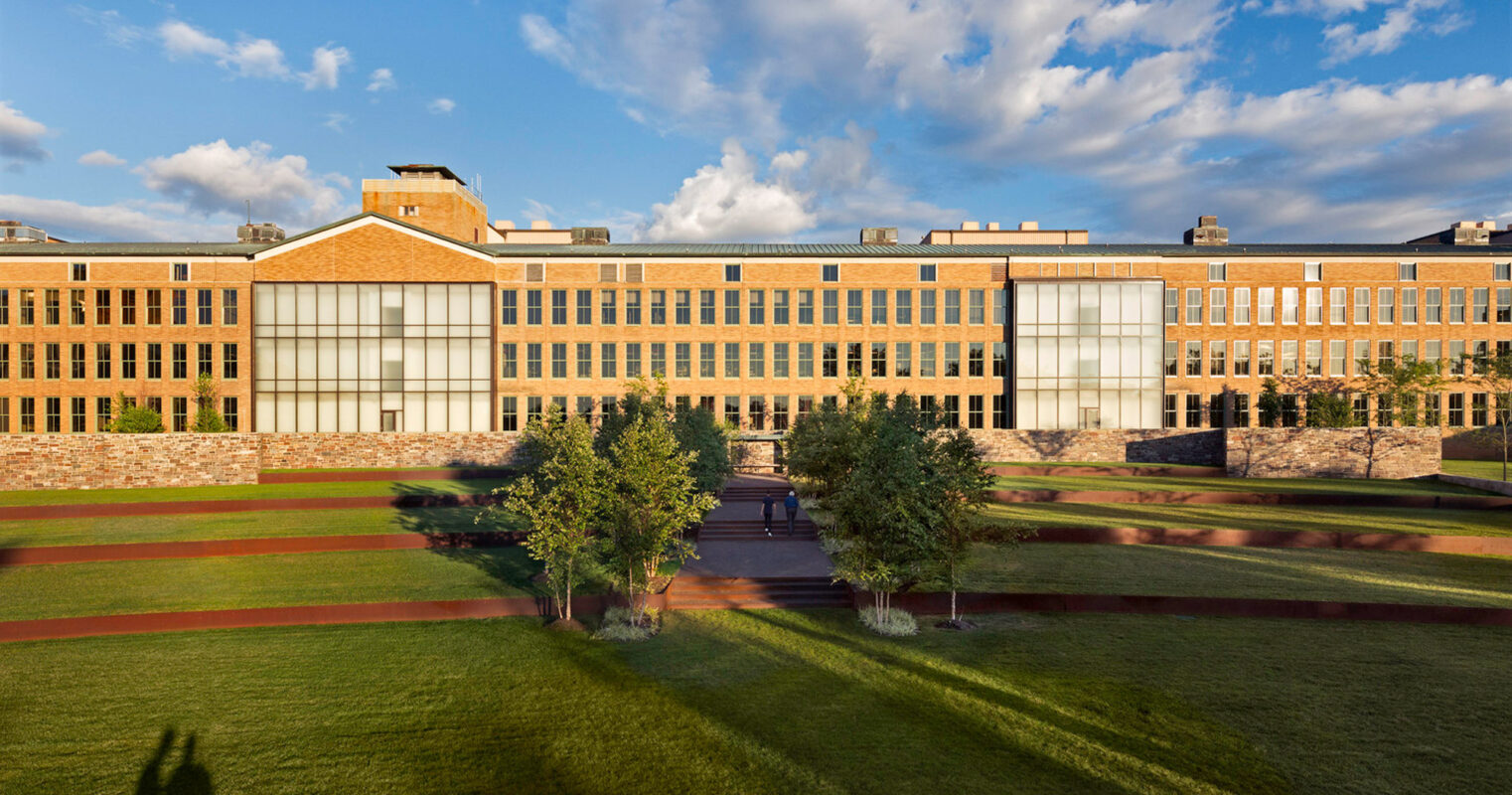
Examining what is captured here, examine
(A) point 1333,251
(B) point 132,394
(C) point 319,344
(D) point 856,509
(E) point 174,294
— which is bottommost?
(D) point 856,509

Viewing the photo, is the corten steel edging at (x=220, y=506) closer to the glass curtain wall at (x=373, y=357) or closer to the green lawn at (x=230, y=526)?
the green lawn at (x=230, y=526)

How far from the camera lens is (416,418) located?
53.4 meters

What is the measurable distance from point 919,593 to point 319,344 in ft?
169

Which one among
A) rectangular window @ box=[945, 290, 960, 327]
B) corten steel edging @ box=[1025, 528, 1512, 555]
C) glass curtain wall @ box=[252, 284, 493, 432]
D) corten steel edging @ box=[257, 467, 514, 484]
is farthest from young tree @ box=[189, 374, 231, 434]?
corten steel edging @ box=[1025, 528, 1512, 555]

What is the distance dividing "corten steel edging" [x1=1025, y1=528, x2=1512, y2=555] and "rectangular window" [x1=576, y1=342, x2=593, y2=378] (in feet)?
123

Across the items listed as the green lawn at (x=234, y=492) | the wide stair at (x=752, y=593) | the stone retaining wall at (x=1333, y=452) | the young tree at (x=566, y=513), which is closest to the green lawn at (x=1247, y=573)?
the wide stair at (x=752, y=593)

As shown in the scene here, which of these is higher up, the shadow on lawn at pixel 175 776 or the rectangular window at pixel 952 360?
the rectangular window at pixel 952 360

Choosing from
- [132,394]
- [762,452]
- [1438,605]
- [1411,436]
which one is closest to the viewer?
[1438,605]

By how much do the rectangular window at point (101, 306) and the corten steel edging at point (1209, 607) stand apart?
63.4 metres

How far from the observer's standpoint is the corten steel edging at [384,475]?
4288cm

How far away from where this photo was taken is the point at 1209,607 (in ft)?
65.1

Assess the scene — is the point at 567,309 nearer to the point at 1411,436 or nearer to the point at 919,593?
the point at 919,593

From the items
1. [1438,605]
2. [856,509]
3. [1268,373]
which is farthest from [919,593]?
[1268,373]

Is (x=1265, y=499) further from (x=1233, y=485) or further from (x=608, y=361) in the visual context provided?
(x=608, y=361)
